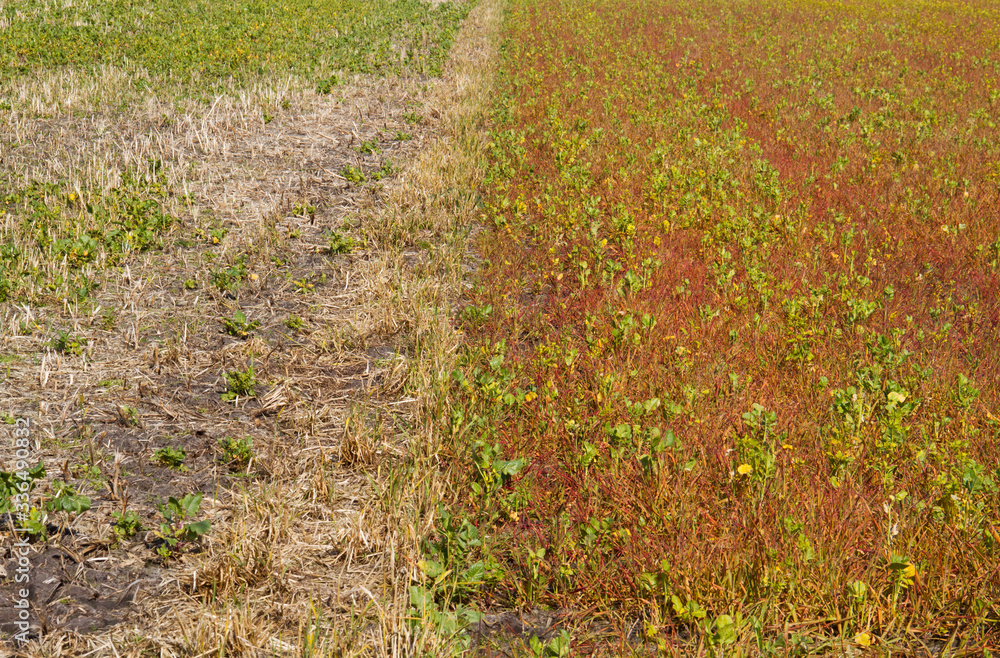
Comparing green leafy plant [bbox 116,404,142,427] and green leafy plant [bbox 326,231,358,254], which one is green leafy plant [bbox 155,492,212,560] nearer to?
Answer: green leafy plant [bbox 116,404,142,427]

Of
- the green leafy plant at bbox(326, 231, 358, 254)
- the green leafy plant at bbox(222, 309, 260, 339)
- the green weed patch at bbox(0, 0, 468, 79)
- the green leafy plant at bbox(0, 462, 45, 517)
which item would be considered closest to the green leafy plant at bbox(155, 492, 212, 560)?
the green leafy plant at bbox(0, 462, 45, 517)

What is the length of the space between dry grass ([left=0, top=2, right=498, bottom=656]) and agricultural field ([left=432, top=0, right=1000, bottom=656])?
13.1 inches

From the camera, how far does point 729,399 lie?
3.99 meters

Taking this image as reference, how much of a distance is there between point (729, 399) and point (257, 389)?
2.93 meters

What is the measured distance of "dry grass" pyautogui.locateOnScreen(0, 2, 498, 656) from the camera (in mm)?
Result: 2848

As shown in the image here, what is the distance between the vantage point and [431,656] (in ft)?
8.19

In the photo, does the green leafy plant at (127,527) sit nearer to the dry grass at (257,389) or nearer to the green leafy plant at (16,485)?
the dry grass at (257,389)

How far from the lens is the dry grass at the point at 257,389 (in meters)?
2.85

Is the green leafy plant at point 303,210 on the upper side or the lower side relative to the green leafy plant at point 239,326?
upper

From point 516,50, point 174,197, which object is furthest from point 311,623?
point 516,50

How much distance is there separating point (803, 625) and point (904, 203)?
230 inches

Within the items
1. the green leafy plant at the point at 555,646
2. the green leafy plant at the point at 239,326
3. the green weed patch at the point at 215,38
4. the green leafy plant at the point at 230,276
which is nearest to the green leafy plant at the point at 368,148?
the green leafy plant at the point at 230,276

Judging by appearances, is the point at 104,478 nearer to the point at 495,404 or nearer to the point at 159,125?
the point at 495,404

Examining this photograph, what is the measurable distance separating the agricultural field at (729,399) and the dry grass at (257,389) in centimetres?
33
